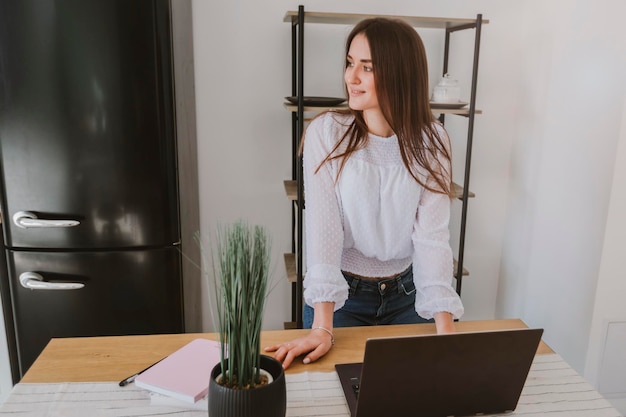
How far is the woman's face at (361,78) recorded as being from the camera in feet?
4.53

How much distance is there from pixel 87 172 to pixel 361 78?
40.0 inches

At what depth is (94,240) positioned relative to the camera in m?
1.94

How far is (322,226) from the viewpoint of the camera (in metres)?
1.38

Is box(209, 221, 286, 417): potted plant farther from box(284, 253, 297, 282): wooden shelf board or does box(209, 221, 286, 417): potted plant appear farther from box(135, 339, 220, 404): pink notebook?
box(284, 253, 297, 282): wooden shelf board

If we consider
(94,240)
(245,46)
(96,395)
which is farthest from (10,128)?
(96,395)

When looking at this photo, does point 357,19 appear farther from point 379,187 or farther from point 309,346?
point 309,346

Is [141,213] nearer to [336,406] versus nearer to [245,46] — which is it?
[245,46]

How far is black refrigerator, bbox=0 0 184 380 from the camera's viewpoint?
177 cm

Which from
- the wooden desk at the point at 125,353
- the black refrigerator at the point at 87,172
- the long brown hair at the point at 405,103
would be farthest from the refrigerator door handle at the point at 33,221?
the long brown hair at the point at 405,103

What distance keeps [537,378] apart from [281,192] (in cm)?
151

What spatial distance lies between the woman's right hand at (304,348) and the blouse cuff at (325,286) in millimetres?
120

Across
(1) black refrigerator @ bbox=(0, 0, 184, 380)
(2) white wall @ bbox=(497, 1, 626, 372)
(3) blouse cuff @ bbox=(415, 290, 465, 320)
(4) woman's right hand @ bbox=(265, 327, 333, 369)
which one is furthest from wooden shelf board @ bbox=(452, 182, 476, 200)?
(4) woman's right hand @ bbox=(265, 327, 333, 369)

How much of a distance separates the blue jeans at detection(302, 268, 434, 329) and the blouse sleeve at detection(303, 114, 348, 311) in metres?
0.16

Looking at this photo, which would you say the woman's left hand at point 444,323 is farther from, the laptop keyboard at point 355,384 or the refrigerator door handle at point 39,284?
the refrigerator door handle at point 39,284
